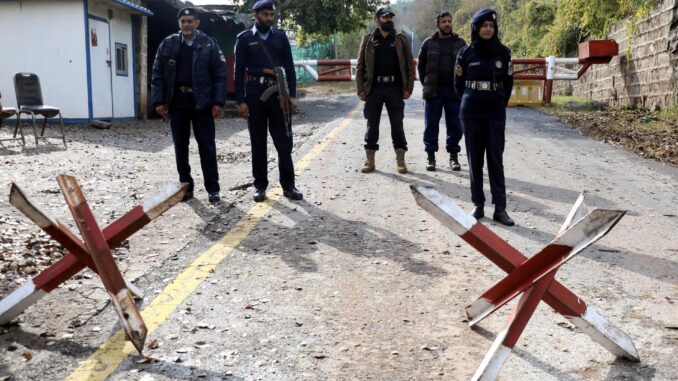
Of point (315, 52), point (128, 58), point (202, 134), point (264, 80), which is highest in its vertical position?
point (315, 52)

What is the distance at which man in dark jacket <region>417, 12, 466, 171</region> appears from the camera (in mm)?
8641

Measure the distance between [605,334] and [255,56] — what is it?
490 centimetres

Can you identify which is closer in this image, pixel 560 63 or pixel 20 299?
pixel 20 299

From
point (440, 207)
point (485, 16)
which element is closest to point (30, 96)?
point (485, 16)

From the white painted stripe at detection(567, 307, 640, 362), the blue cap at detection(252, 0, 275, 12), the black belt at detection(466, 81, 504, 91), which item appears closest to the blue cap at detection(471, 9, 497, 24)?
the black belt at detection(466, 81, 504, 91)

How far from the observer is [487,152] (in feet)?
20.6

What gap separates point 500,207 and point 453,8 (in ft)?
251

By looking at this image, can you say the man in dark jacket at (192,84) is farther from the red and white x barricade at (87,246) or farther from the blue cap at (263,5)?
the red and white x barricade at (87,246)

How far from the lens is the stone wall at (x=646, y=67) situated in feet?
47.3

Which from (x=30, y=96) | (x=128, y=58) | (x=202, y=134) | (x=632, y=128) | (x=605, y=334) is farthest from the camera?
(x=128, y=58)

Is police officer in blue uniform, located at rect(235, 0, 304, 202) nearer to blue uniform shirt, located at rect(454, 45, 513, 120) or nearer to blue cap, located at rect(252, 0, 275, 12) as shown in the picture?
blue cap, located at rect(252, 0, 275, 12)

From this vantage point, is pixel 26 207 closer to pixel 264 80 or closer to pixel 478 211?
pixel 264 80

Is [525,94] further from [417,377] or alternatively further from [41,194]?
[417,377]

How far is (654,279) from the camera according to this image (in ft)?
14.9
